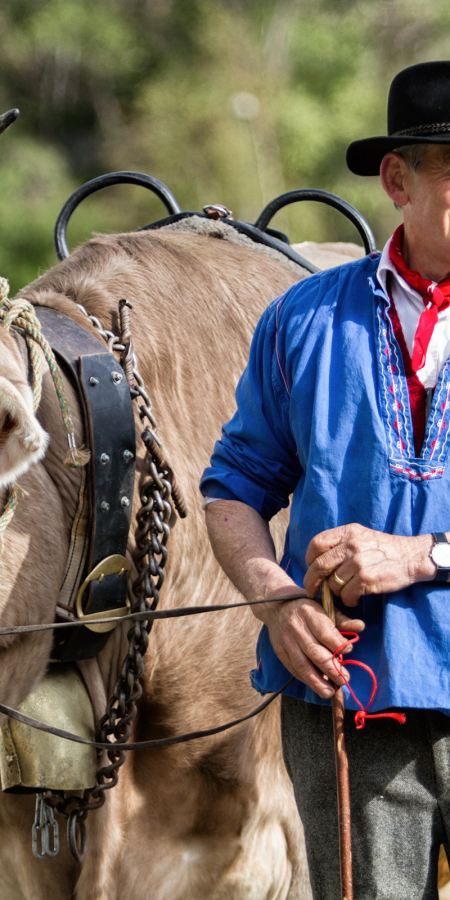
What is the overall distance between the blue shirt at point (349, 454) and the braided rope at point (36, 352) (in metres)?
0.26

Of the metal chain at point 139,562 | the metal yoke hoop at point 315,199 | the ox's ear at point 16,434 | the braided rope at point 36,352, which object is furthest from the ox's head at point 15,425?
the metal yoke hoop at point 315,199

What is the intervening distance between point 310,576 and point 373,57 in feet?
69.3

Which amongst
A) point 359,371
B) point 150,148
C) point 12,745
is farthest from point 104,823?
point 150,148

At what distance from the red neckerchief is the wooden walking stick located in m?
0.39

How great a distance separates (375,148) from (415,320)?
1.05 feet

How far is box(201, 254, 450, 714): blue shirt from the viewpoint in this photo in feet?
4.53

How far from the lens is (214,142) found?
60.6 ft

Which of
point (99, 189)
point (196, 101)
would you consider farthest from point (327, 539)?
point (196, 101)

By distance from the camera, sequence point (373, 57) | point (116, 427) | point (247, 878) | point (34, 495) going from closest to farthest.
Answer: point (34, 495) → point (116, 427) → point (247, 878) → point (373, 57)

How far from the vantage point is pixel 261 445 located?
1.64 metres

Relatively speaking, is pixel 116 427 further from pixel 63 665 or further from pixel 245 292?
pixel 245 292

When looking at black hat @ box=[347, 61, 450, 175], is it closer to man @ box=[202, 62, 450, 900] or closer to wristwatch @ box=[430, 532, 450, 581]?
man @ box=[202, 62, 450, 900]

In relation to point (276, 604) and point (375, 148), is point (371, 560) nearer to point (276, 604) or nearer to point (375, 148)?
point (276, 604)

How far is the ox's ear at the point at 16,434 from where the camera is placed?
1401mm
